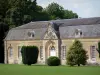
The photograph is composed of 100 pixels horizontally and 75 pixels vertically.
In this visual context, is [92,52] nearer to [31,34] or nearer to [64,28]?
[64,28]

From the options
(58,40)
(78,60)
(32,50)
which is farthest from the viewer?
(58,40)

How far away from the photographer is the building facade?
50375 millimetres

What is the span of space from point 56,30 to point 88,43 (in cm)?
628

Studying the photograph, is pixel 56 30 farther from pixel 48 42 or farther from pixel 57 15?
pixel 57 15

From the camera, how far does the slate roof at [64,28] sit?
166 ft

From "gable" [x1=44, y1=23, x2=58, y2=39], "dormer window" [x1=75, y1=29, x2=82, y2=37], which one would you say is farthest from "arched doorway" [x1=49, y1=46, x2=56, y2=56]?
"dormer window" [x1=75, y1=29, x2=82, y2=37]

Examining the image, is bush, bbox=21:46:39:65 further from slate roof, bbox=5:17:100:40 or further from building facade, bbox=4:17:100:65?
slate roof, bbox=5:17:100:40

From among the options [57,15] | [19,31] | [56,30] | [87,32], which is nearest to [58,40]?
[56,30]

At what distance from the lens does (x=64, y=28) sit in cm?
5412

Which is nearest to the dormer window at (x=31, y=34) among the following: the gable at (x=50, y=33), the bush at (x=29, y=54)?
the gable at (x=50, y=33)

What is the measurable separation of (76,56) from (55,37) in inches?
387

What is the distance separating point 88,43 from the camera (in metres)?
50.4

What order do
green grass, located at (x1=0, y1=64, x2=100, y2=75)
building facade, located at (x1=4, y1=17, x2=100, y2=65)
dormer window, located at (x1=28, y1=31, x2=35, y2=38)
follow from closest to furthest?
green grass, located at (x1=0, y1=64, x2=100, y2=75)
building facade, located at (x1=4, y1=17, x2=100, y2=65)
dormer window, located at (x1=28, y1=31, x2=35, y2=38)

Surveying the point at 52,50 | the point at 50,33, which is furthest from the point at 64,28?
the point at 52,50
